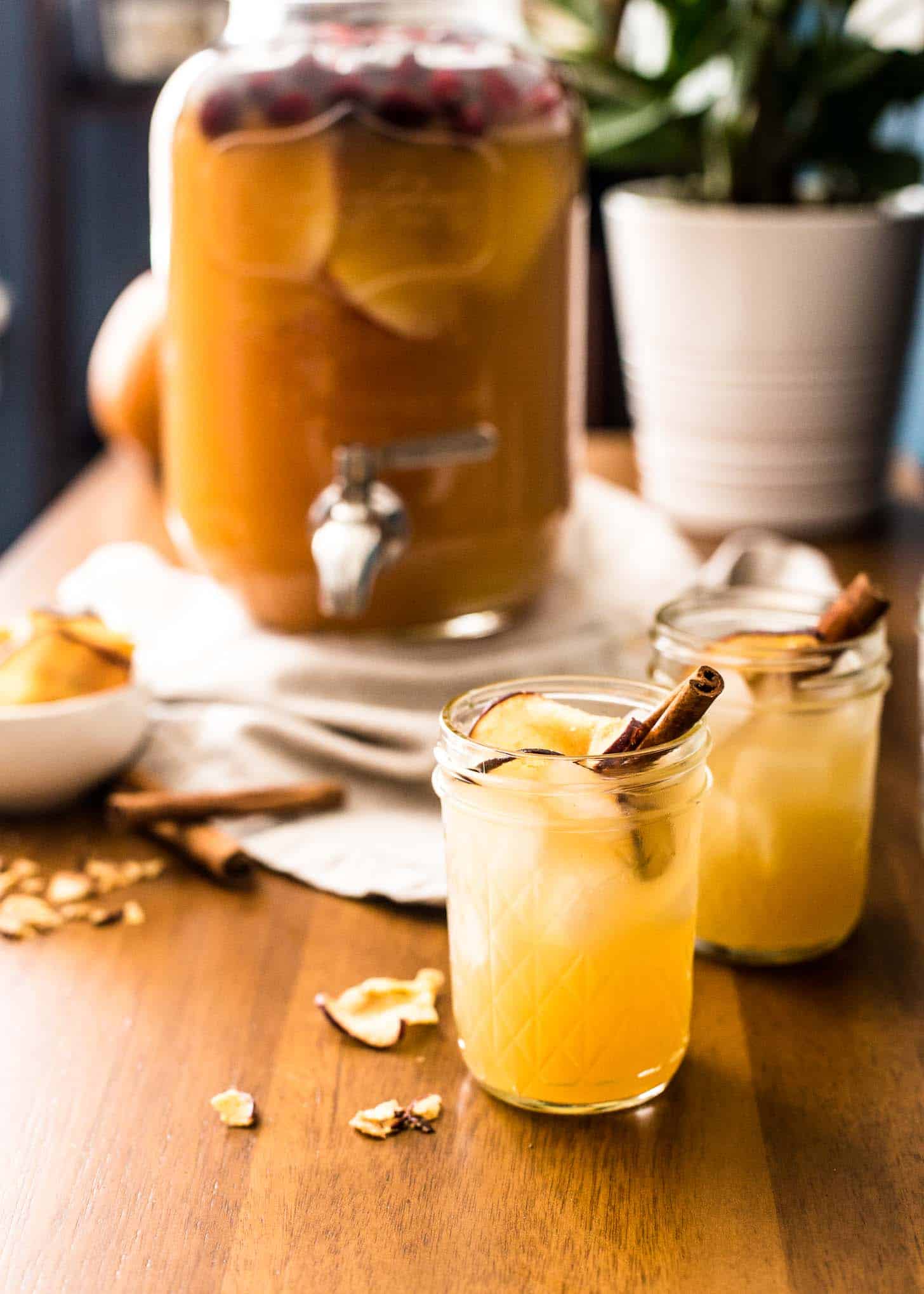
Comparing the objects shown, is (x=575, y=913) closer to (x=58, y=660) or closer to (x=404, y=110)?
(x=58, y=660)

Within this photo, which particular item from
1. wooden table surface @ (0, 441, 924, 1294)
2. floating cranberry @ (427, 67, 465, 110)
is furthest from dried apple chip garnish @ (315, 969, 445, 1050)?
floating cranberry @ (427, 67, 465, 110)

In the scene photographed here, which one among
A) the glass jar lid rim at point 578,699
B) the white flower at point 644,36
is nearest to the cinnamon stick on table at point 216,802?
the glass jar lid rim at point 578,699

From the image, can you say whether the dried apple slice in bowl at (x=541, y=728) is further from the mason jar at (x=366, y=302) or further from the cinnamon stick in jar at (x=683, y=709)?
the mason jar at (x=366, y=302)

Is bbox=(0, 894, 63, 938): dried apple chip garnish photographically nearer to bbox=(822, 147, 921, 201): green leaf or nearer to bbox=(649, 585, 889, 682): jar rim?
bbox=(649, 585, 889, 682): jar rim

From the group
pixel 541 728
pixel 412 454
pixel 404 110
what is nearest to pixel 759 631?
pixel 541 728

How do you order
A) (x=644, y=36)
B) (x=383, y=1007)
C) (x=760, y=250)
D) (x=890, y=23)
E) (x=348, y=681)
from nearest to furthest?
(x=383, y=1007) → (x=348, y=681) → (x=760, y=250) → (x=890, y=23) → (x=644, y=36)

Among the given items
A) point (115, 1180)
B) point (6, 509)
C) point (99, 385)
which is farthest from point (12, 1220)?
point (6, 509)

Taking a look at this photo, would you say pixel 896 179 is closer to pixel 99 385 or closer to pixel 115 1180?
pixel 99 385
